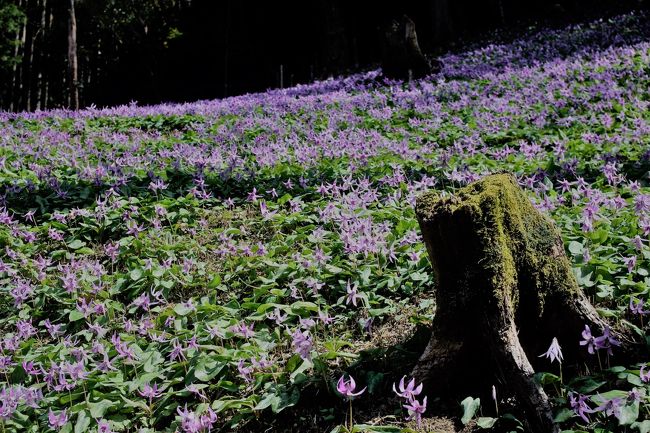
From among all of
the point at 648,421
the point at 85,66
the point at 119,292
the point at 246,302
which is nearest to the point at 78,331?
the point at 119,292

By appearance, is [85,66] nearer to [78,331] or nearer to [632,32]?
[632,32]

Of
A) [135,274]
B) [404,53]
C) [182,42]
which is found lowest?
[135,274]

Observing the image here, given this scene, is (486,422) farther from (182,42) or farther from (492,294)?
(182,42)

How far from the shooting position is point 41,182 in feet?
23.2

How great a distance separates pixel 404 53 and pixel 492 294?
1256 cm

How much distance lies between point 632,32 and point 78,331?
16966 millimetres

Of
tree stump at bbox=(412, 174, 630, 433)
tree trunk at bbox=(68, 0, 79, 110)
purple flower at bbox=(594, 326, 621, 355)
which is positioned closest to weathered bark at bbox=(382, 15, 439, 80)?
tree trunk at bbox=(68, 0, 79, 110)

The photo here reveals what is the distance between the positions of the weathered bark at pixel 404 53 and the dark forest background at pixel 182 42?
14333mm

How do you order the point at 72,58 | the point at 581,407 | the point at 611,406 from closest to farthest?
the point at 611,406 < the point at 581,407 < the point at 72,58

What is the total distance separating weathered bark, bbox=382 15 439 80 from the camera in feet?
47.3

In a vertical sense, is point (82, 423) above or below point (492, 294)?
below

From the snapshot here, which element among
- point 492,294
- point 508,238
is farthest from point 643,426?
point 508,238

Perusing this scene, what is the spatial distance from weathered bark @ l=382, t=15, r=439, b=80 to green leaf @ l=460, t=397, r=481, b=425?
12.4 meters

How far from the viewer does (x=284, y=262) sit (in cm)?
480
